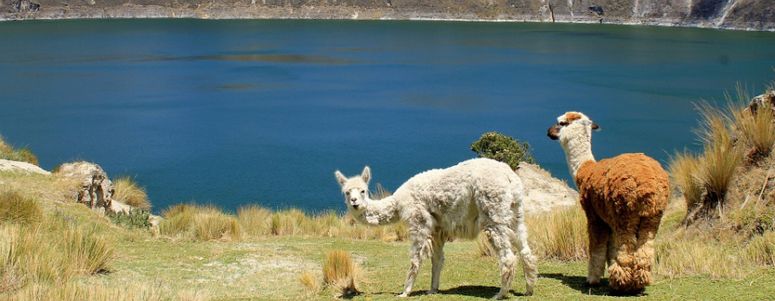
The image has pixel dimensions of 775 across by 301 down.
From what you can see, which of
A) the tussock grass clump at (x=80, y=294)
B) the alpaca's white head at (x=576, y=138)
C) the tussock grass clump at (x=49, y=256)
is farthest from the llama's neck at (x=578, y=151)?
the tussock grass clump at (x=49, y=256)

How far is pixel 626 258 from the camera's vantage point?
632cm

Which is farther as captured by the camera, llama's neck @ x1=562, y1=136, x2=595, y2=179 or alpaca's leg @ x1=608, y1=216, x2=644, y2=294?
llama's neck @ x1=562, y1=136, x2=595, y2=179

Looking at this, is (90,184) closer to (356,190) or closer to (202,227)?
(202,227)

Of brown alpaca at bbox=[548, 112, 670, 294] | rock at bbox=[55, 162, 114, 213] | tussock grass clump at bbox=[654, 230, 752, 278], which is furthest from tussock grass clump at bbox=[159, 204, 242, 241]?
brown alpaca at bbox=[548, 112, 670, 294]

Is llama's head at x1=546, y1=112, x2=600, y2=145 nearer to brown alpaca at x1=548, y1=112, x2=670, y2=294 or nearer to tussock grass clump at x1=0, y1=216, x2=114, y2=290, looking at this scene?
brown alpaca at x1=548, y1=112, x2=670, y2=294

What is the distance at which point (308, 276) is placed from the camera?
25.1 ft

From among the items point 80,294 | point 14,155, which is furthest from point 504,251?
point 14,155

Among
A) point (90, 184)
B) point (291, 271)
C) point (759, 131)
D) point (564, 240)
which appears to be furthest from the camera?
point (90, 184)

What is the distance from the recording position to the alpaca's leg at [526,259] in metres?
6.54

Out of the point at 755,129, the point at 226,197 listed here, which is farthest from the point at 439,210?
the point at 226,197

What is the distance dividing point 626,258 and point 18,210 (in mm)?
6719

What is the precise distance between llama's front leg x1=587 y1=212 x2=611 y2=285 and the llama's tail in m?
0.53

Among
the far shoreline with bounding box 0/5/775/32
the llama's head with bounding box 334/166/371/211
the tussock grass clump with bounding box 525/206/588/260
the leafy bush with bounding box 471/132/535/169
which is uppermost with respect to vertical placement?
the far shoreline with bounding box 0/5/775/32

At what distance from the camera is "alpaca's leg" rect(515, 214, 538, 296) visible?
6.54 meters
